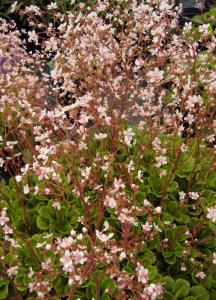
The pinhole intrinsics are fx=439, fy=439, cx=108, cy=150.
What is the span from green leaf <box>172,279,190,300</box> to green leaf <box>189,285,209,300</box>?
3.3 inches

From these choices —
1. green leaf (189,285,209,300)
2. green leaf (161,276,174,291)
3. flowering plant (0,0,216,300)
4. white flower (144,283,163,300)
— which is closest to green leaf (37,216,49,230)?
flowering plant (0,0,216,300)

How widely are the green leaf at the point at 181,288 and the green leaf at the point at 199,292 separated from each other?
8 cm

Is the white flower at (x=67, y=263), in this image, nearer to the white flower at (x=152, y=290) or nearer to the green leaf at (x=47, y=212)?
the white flower at (x=152, y=290)

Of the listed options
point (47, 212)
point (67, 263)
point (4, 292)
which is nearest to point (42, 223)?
point (47, 212)

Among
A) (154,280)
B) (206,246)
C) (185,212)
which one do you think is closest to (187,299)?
(154,280)

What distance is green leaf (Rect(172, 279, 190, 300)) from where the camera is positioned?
8.96 ft

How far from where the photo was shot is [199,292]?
9.19ft

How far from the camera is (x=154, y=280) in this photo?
2703mm

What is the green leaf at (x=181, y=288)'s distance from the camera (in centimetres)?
273

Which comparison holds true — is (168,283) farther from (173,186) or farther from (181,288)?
(173,186)

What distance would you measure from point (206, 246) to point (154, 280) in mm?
575

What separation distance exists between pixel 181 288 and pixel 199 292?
5.7 inches

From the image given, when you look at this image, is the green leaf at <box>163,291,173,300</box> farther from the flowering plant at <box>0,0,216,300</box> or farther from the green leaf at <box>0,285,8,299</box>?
the green leaf at <box>0,285,8,299</box>

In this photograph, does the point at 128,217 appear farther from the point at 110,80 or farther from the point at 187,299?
the point at 110,80
